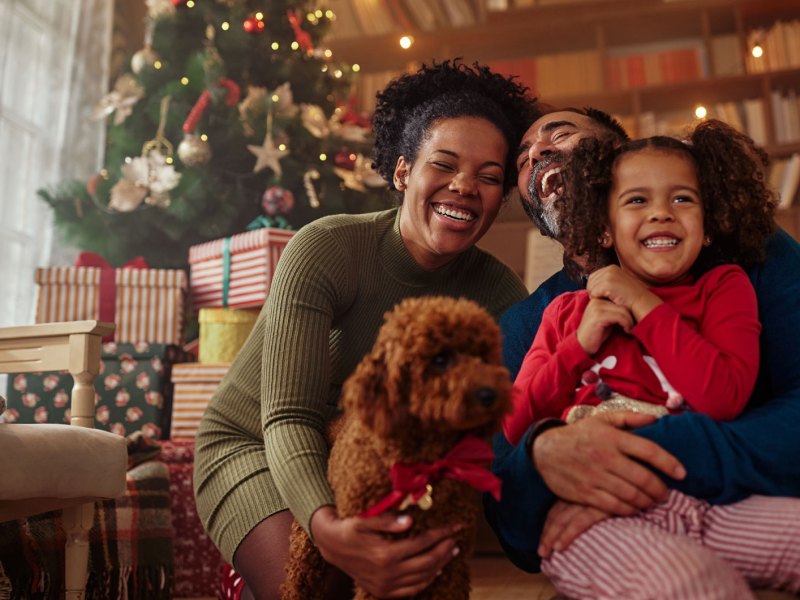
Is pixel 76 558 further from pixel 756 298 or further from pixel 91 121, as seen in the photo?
pixel 91 121

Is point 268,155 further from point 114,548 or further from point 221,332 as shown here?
point 114,548

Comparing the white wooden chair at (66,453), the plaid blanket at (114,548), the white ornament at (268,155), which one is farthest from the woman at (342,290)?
the white ornament at (268,155)

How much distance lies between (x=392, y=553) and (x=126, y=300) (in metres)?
2.08

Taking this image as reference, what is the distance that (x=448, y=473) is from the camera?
0.95 m

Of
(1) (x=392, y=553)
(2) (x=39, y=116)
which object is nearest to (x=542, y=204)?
(1) (x=392, y=553)

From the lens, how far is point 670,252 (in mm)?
1100

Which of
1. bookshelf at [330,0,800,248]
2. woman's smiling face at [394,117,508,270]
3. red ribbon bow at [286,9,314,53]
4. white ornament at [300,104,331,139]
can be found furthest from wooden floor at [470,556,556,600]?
red ribbon bow at [286,9,314,53]

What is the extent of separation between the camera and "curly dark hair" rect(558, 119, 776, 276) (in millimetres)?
1120

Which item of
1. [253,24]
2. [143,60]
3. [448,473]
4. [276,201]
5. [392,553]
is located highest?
[253,24]

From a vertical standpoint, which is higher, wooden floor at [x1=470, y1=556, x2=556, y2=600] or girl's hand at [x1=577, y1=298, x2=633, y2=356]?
girl's hand at [x1=577, y1=298, x2=633, y2=356]

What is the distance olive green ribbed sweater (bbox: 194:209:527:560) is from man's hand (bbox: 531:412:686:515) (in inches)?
13.3

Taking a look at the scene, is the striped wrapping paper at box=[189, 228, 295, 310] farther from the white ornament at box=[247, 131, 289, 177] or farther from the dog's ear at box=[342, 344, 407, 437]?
the dog's ear at box=[342, 344, 407, 437]

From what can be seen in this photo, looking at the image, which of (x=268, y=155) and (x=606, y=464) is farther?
(x=268, y=155)

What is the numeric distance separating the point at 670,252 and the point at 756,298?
13 centimetres
